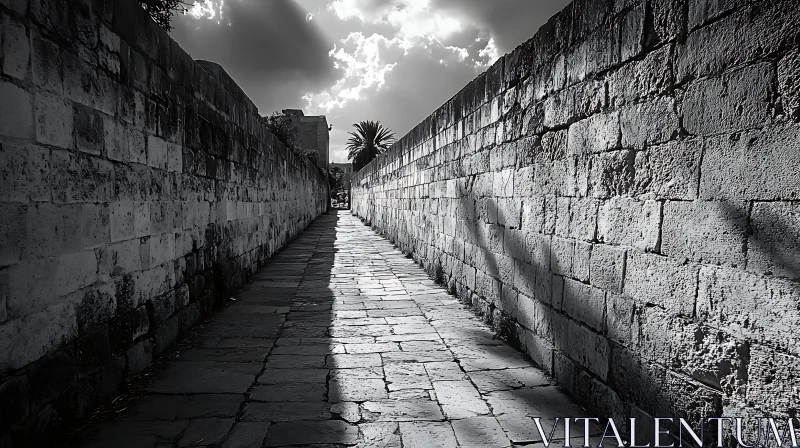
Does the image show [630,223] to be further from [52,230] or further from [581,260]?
[52,230]

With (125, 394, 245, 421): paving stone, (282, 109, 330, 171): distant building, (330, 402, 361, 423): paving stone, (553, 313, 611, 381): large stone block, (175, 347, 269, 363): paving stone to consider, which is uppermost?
(282, 109, 330, 171): distant building

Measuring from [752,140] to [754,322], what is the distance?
686 millimetres

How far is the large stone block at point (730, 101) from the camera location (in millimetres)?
1775

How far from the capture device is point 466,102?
551 centimetres

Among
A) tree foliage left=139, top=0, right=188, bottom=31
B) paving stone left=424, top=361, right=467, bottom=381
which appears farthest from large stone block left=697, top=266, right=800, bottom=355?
tree foliage left=139, top=0, right=188, bottom=31

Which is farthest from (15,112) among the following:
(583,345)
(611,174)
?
(583,345)

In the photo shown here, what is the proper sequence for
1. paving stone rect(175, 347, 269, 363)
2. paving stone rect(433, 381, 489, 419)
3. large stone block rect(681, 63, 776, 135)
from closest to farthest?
large stone block rect(681, 63, 776, 135) → paving stone rect(433, 381, 489, 419) → paving stone rect(175, 347, 269, 363)

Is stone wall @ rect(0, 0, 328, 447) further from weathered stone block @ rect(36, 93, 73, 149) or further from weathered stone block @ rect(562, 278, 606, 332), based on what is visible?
weathered stone block @ rect(562, 278, 606, 332)

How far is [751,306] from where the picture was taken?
179cm

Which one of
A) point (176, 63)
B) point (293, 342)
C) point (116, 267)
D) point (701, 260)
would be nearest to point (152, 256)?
point (116, 267)

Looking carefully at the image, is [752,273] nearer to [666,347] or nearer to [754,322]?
[754,322]

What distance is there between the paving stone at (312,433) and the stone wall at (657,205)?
139 centimetres

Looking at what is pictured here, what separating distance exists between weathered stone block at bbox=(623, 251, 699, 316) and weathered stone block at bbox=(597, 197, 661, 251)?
0.07 meters

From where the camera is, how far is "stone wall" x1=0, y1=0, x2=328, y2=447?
2.14 metres
